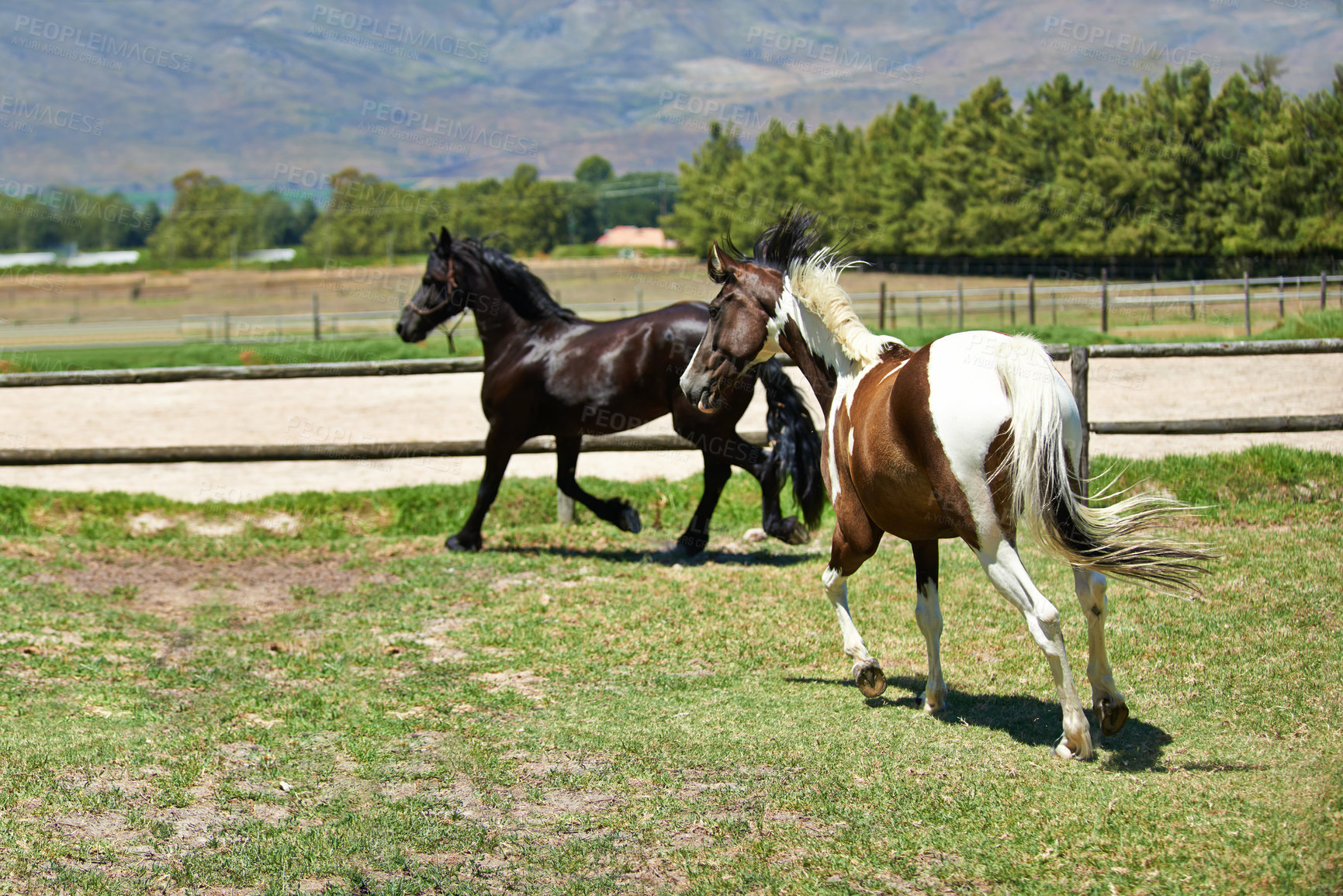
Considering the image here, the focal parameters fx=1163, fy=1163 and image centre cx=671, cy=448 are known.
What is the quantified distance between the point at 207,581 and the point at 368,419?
7717mm

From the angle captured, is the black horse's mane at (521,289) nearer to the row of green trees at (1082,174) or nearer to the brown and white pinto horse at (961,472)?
the brown and white pinto horse at (961,472)

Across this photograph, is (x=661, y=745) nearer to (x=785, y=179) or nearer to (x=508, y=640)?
(x=508, y=640)

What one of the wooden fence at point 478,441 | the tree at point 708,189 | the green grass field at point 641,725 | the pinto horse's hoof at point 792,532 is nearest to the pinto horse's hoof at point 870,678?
the green grass field at point 641,725

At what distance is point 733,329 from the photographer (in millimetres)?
5727

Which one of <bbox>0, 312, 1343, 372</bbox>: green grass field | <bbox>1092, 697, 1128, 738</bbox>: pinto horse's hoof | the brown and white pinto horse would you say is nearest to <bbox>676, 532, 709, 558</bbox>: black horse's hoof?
the brown and white pinto horse

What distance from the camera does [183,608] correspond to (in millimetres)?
Answer: 7582

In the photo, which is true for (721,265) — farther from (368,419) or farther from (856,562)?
(368,419)

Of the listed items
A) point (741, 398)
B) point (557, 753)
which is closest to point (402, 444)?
point (741, 398)

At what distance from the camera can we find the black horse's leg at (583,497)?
8.98 m

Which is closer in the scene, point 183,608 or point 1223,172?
point 183,608

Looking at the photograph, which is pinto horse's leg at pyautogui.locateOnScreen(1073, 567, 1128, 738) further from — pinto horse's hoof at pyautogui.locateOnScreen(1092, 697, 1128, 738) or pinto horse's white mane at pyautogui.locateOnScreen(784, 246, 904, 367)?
pinto horse's white mane at pyautogui.locateOnScreen(784, 246, 904, 367)

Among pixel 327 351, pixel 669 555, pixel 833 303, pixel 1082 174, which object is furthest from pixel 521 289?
pixel 1082 174

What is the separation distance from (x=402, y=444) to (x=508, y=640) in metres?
3.73

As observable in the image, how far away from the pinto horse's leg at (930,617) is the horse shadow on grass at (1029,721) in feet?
0.27
